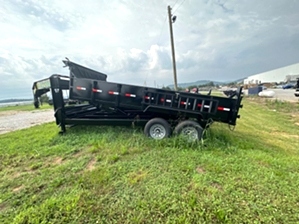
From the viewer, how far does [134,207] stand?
2246mm

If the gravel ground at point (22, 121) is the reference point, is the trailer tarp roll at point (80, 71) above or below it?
above

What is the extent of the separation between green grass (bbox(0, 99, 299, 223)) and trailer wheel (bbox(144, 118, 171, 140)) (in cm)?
Result: 27

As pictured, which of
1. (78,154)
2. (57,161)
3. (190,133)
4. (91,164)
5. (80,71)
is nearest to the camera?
(91,164)

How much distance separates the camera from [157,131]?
4688 mm

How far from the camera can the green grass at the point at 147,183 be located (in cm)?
213

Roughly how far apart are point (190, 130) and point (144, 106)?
52.8 inches

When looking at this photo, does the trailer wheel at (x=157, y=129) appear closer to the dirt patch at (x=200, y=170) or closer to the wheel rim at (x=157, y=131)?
the wheel rim at (x=157, y=131)

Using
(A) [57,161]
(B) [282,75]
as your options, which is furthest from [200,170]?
(B) [282,75]

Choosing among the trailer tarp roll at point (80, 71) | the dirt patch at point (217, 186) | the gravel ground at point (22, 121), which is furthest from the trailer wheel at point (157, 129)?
the gravel ground at point (22, 121)

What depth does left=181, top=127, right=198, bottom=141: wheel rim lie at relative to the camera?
441 centimetres

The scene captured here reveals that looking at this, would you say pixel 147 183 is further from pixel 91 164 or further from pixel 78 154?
pixel 78 154

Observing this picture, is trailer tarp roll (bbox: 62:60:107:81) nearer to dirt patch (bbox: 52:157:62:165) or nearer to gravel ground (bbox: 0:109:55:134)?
dirt patch (bbox: 52:157:62:165)

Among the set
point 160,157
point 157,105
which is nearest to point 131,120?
point 157,105

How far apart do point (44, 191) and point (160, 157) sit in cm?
208
